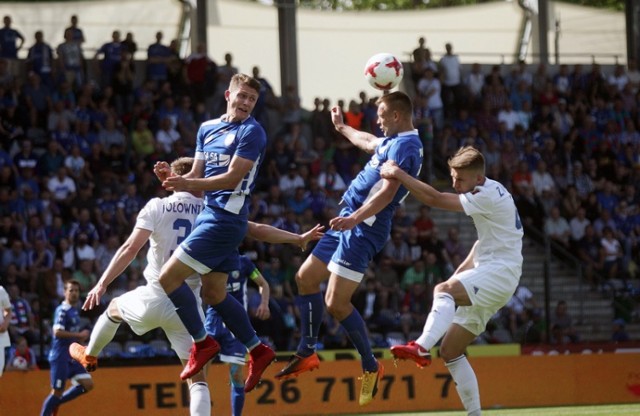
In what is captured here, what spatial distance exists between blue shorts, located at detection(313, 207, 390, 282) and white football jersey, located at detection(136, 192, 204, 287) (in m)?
1.39

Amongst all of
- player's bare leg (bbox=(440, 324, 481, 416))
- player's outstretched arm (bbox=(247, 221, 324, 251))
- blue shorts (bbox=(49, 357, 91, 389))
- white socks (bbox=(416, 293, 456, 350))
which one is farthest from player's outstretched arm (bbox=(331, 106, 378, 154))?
blue shorts (bbox=(49, 357, 91, 389))

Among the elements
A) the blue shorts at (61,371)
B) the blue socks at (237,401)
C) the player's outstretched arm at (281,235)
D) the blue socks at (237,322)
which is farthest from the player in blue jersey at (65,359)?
the blue socks at (237,322)

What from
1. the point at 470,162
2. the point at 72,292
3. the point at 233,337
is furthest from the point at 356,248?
the point at 72,292

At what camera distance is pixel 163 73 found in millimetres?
23281

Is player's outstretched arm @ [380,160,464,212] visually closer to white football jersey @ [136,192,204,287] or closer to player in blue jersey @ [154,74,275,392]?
player in blue jersey @ [154,74,275,392]

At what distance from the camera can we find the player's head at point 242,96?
1011cm

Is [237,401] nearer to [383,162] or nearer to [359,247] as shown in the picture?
[359,247]

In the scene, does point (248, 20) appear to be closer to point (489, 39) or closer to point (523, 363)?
point (489, 39)

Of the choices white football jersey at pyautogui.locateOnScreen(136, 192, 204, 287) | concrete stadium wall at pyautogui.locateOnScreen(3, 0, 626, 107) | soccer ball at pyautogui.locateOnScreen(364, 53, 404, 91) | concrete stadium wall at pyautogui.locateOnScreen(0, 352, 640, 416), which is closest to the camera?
white football jersey at pyautogui.locateOnScreen(136, 192, 204, 287)

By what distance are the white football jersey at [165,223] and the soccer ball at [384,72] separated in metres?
2.09

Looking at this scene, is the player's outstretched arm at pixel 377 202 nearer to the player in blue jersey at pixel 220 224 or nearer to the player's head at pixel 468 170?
the player's head at pixel 468 170

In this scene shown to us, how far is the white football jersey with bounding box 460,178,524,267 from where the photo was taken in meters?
9.81

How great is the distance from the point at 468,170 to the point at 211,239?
88.3 inches

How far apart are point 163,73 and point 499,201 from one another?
567 inches
